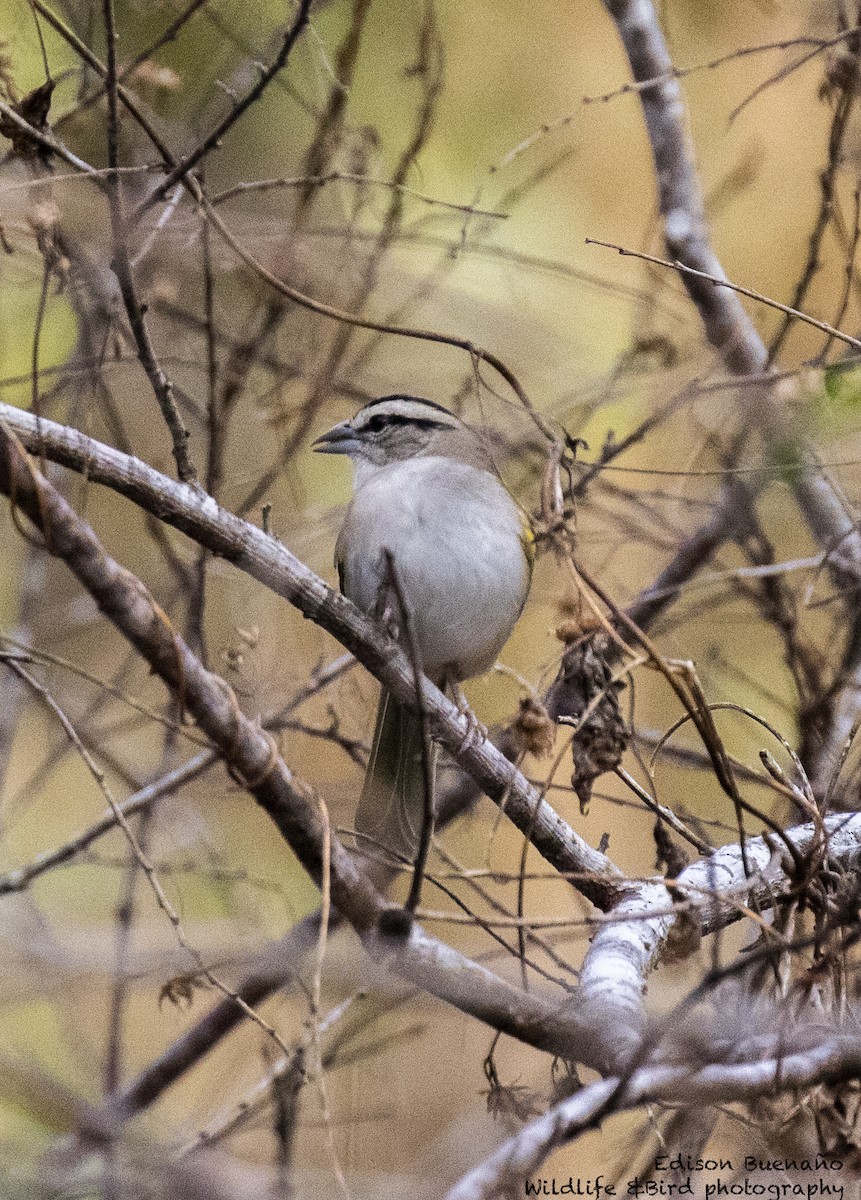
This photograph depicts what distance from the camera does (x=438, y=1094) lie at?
20.7 feet

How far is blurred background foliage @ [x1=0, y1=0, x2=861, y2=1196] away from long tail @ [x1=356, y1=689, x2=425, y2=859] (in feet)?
0.85

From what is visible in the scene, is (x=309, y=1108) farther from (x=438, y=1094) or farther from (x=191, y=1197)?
(x=191, y=1197)

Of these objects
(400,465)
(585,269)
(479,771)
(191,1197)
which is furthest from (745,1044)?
(585,269)

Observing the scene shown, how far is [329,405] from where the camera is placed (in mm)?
5539

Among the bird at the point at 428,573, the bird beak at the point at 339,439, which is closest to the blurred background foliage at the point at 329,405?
the bird beak at the point at 339,439

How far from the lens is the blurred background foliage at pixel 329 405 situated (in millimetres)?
4293

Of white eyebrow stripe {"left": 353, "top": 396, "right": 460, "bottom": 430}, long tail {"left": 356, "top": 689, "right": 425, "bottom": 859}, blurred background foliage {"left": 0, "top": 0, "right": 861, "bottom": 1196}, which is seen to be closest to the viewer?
blurred background foliage {"left": 0, "top": 0, "right": 861, "bottom": 1196}

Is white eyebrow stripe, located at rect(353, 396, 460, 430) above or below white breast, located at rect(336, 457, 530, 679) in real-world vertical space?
above

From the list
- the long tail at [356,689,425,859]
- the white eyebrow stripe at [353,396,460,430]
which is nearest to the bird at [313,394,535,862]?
the long tail at [356,689,425,859]

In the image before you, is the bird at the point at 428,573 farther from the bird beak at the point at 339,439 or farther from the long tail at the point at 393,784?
the bird beak at the point at 339,439

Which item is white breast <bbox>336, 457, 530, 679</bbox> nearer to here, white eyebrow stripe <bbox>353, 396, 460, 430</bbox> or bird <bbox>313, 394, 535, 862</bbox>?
bird <bbox>313, 394, 535, 862</bbox>

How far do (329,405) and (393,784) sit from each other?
5.68 ft

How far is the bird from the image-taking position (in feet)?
14.6

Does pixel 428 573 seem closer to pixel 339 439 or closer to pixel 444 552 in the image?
pixel 444 552
